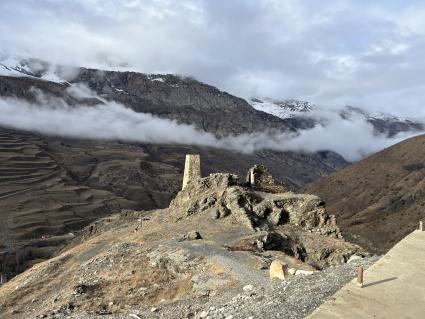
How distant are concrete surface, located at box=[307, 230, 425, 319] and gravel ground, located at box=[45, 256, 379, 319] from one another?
2.67 m

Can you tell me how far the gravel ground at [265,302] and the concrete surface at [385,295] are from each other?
2673 mm

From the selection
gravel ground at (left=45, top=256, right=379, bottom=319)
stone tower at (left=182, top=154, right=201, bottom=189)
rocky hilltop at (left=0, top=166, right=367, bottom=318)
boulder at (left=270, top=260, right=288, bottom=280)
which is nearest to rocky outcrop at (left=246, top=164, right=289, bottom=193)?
rocky hilltop at (left=0, top=166, right=367, bottom=318)

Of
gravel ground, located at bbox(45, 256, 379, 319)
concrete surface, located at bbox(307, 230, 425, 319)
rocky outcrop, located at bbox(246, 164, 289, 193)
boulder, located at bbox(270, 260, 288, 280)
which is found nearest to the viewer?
concrete surface, located at bbox(307, 230, 425, 319)

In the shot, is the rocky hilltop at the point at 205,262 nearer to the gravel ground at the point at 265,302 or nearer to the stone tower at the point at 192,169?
the gravel ground at the point at 265,302

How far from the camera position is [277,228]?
44719 mm

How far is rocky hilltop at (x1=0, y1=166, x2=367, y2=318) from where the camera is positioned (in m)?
26.7

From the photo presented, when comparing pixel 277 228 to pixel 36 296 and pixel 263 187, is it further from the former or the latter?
pixel 36 296

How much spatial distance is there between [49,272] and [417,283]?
3491 centimetres

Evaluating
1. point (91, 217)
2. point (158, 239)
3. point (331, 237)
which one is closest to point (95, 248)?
point (158, 239)

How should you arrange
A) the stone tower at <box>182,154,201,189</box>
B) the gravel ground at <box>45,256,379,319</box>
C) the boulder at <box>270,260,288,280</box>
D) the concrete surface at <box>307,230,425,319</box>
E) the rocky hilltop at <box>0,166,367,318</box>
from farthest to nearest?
the stone tower at <box>182,154,201,189</box>, the boulder at <box>270,260,288,280</box>, the rocky hilltop at <box>0,166,367,318</box>, the gravel ground at <box>45,256,379,319</box>, the concrete surface at <box>307,230,425,319</box>

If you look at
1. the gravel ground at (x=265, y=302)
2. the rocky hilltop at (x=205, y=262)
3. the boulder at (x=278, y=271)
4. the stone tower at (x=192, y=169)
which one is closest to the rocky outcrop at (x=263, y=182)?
the rocky hilltop at (x=205, y=262)

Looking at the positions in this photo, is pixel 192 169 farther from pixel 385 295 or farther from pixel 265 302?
pixel 385 295

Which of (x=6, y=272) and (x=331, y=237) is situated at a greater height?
(x=331, y=237)

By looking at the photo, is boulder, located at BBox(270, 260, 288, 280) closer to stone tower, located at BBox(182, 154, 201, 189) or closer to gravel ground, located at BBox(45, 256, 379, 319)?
gravel ground, located at BBox(45, 256, 379, 319)
